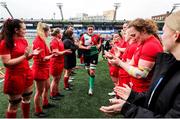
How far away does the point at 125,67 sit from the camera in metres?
3.79

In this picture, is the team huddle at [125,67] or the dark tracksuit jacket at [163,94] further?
the team huddle at [125,67]

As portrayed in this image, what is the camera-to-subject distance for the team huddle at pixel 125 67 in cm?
210

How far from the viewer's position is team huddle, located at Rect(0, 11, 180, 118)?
210 centimetres

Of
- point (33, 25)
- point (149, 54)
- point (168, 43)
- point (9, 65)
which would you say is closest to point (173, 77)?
point (168, 43)

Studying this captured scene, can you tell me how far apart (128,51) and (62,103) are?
272cm

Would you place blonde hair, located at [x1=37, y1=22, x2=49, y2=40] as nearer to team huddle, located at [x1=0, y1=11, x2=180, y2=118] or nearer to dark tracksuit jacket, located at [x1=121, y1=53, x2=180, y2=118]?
team huddle, located at [x1=0, y1=11, x2=180, y2=118]

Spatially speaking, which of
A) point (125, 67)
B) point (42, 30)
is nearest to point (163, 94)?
point (125, 67)

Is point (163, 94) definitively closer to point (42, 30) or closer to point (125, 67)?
point (125, 67)

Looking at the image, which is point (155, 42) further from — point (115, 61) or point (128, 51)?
point (128, 51)

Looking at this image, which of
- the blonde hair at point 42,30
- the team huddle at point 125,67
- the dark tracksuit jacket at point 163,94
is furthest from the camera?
the blonde hair at point 42,30

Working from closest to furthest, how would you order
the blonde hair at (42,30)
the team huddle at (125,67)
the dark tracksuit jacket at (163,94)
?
the dark tracksuit jacket at (163,94), the team huddle at (125,67), the blonde hair at (42,30)

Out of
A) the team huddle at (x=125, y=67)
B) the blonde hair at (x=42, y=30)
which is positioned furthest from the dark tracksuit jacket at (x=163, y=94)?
the blonde hair at (x=42, y=30)

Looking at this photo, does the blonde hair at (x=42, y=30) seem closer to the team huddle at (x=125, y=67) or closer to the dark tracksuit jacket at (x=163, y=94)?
the team huddle at (x=125, y=67)

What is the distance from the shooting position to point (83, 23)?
66.2 meters
